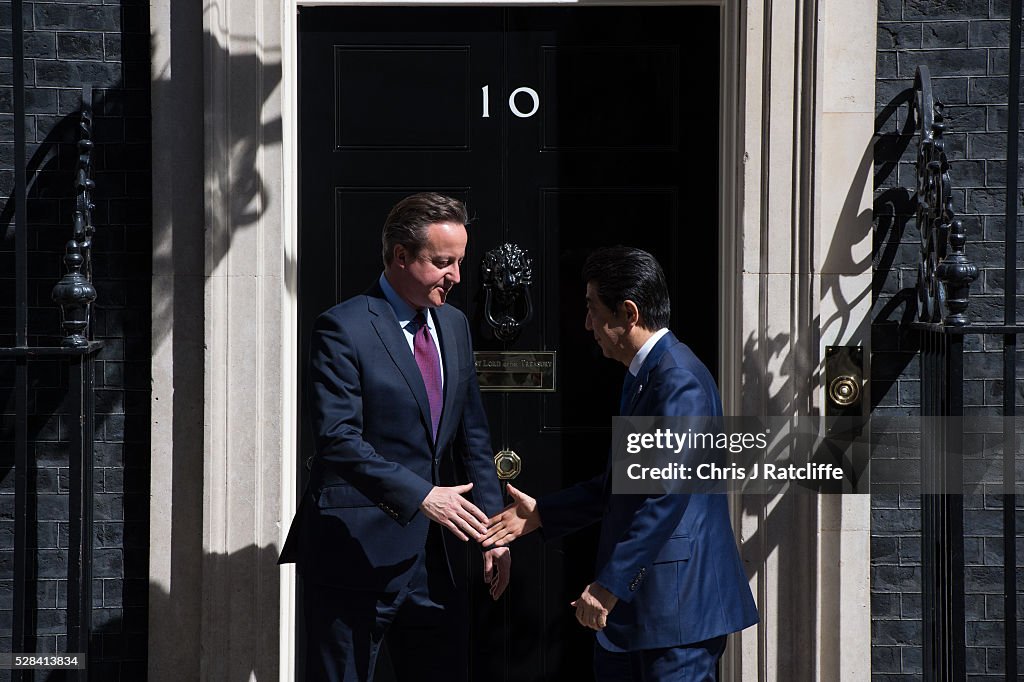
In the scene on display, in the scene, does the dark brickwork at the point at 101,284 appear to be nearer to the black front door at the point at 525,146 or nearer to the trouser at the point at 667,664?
the black front door at the point at 525,146

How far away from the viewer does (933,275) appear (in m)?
4.29

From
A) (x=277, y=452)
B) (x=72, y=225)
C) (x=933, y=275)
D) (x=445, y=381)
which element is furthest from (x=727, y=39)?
(x=72, y=225)

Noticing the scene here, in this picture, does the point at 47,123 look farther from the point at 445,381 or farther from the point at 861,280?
the point at 861,280

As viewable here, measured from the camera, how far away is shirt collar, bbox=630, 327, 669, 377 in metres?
3.75

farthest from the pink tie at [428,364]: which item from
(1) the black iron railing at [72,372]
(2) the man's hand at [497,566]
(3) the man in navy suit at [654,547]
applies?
(1) the black iron railing at [72,372]

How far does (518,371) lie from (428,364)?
76 centimetres

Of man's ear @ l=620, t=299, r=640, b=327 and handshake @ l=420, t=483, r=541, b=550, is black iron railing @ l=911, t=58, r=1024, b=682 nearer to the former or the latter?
man's ear @ l=620, t=299, r=640, b=327

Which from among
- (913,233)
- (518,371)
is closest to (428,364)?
(518,371)

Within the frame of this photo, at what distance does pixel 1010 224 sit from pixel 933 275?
35 cm

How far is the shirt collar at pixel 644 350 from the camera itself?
3.75 m

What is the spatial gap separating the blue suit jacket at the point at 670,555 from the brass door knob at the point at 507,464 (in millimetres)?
1087

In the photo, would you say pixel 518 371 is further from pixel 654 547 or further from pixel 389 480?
pixel 654 547

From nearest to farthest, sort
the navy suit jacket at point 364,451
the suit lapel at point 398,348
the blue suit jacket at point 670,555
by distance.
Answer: the blue suit jacket at point 670,555
the navy suit jacket at point 364,451
the suit lapel at point 398,348

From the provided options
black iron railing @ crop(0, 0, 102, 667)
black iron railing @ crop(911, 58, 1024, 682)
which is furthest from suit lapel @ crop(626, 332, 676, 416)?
black iron railing @ crop(0, 0, 102, 667)
